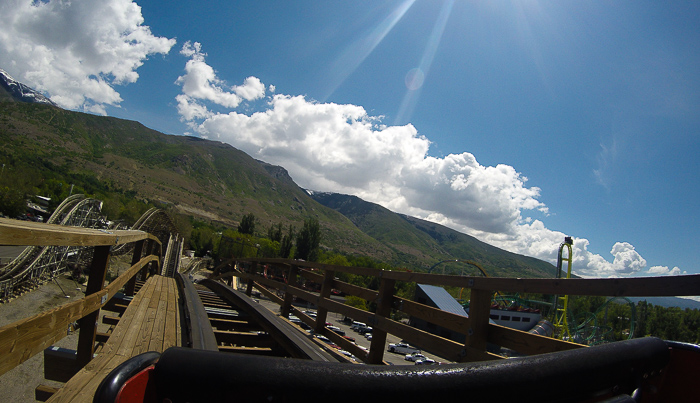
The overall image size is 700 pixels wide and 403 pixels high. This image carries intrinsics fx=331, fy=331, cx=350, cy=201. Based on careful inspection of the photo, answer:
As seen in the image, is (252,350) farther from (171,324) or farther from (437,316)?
(437,316)

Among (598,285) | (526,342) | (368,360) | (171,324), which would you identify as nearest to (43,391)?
(171,324)

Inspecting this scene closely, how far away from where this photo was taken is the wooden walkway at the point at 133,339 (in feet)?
5.76

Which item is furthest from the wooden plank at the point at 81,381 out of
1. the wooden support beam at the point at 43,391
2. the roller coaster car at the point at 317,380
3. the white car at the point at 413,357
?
the white car at the point at 413,357

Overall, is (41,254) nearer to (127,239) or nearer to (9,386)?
(9,386)

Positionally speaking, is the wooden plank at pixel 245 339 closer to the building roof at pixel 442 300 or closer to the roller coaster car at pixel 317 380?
the roller coaster car at pixel 317 380

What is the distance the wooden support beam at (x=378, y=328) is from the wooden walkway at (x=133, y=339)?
195 centimetres

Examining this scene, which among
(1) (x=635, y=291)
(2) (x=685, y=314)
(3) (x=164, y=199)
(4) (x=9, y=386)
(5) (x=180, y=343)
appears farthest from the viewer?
(3) (x=164, y=199)

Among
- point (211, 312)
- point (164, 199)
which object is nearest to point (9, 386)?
point (211, 312)

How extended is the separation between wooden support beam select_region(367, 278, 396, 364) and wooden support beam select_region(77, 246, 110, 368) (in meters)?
2.46

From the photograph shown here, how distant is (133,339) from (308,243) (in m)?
72.2

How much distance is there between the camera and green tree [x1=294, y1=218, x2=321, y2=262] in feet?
242

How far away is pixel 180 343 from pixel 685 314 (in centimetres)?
8919

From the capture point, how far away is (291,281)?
6.19 meters

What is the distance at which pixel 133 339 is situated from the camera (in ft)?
9.73
